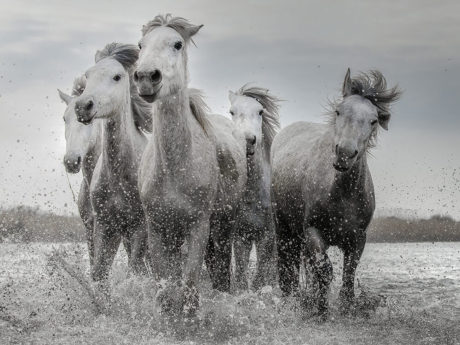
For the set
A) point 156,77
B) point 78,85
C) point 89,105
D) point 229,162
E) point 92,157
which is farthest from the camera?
point 78,85

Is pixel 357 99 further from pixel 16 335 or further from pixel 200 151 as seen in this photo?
pixel 16 335

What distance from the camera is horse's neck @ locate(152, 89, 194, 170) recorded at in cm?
598

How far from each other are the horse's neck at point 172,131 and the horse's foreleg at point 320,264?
67.6 inches

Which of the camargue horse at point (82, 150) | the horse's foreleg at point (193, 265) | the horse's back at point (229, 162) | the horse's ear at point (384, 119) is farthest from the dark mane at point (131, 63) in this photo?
the horse's ear at point (384, 119)

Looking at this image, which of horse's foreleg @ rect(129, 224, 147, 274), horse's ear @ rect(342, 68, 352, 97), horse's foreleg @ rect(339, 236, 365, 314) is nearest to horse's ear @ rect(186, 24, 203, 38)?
horse's ear @ rect(342, 68, 352, 97)

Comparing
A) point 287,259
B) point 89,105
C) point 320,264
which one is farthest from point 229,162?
point 287,259

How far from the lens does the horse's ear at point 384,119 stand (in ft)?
23.1

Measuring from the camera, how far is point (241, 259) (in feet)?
27.9

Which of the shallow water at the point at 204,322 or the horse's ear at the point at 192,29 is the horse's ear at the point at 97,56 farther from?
the shallow water at the point at 204,322

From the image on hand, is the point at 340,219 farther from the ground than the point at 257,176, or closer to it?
closer to it

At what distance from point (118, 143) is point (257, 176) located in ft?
7.02

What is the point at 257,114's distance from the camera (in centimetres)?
848

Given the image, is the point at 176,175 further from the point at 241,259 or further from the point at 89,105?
the point at 241,259

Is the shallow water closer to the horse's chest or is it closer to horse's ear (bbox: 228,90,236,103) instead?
the horse's chest
